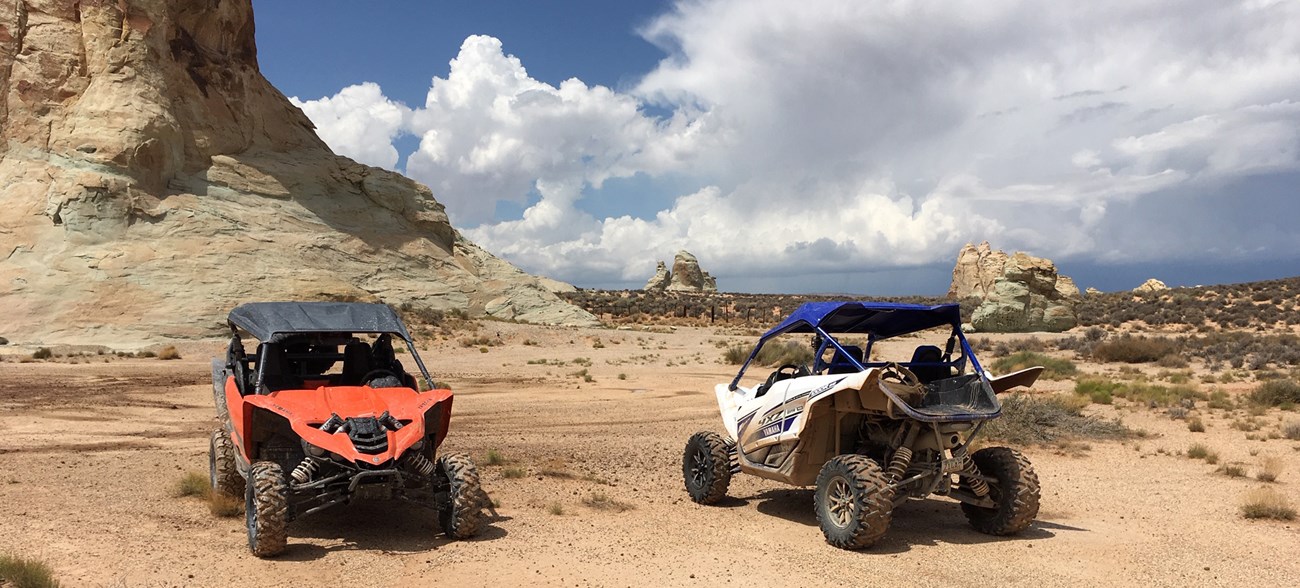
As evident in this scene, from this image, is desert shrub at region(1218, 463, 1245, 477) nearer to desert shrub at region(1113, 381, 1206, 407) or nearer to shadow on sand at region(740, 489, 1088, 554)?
shadow on sand at region(740, 489, 1088, 554)

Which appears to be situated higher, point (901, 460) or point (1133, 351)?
point (1133, 351)

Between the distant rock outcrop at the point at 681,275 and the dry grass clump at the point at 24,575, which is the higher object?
the distant rock outcrop at the point at 681,275

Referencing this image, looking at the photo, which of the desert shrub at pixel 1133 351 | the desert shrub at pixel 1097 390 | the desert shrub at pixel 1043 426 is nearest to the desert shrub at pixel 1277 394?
the desert shrub at pixel 1097 390

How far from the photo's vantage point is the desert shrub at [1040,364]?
23.4m

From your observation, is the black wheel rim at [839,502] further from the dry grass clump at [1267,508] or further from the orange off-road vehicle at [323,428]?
the dry grass clump at [1267,508]

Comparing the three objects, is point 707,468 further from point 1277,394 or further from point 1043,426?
point 1277,394

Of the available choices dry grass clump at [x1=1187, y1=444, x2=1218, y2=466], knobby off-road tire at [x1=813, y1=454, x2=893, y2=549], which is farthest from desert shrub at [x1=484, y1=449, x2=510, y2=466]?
dry grass clump at [x1=1187, y1=444, x2=1218, y2=466]

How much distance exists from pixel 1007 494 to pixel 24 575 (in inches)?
305

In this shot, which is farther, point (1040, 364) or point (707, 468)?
point (1040, 364)

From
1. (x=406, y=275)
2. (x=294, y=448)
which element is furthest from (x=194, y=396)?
(x=406, y=275)

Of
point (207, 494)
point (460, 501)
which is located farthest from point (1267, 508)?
point (207, 494)

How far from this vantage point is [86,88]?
3562 cm

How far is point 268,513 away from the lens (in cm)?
610

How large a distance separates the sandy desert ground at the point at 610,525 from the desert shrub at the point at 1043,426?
0.62 meters
